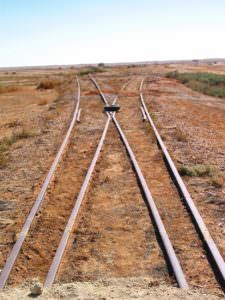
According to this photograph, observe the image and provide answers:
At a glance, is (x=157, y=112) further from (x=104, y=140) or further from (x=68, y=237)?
(x=68, y=237)

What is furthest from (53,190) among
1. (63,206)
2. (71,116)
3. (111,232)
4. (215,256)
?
(71,116)

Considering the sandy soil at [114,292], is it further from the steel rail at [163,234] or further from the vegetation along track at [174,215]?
the vegetation along track at [174,215]

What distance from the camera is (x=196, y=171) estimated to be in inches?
395

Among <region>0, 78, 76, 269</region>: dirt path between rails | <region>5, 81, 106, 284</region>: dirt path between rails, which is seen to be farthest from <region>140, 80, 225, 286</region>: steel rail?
<region>0, 78, 76, 269</region>: dirt path between rails

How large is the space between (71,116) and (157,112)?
3582 millimetres

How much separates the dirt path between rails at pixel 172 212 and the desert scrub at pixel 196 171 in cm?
37

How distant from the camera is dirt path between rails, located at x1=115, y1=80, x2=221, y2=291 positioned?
5.75 meters

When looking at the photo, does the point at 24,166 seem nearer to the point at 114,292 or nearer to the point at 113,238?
the point at 113,238

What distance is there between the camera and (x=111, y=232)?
7.05 meters

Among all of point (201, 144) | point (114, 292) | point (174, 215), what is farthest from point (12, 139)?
point (114, 292)

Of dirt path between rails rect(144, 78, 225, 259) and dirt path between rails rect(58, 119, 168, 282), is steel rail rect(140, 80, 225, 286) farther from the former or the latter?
dirt path between rails rect(58, 119, 168, 282)

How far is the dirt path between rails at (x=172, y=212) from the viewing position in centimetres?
575

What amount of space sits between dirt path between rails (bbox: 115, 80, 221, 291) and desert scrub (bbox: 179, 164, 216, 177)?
370 mm

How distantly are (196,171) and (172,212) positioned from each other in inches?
99.1
